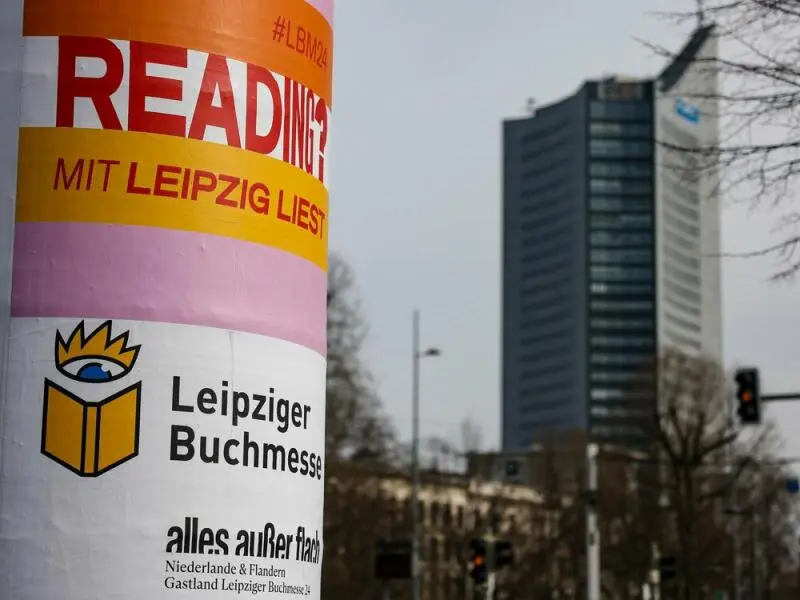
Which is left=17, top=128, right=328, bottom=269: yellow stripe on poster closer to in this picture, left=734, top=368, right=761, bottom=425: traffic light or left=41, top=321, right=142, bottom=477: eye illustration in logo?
left=41, top=321, right=142, bottom=477: eye illustration in logo

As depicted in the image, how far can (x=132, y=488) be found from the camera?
859cm

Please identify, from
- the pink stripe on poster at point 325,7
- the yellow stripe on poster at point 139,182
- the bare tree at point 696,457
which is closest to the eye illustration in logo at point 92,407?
the yellow stripe on poster at point 139,182

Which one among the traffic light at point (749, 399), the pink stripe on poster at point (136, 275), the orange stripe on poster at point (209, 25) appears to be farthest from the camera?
the traffic light at point (749, 399)

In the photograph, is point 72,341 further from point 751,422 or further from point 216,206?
point 751,422

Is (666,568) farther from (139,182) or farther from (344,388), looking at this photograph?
(139,182)

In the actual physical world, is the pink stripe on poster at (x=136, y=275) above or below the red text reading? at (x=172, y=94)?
below

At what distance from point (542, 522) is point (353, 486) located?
2834 cm

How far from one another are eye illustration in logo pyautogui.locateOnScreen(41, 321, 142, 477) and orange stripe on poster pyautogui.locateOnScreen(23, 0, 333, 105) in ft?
5.32

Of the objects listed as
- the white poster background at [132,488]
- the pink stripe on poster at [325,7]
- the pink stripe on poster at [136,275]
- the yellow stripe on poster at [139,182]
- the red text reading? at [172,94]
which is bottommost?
the white poster background at [132,488]

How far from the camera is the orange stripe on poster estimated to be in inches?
348

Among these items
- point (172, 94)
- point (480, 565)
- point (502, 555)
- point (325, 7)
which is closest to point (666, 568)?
point (502, 555)

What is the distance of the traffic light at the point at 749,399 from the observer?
87.6ft

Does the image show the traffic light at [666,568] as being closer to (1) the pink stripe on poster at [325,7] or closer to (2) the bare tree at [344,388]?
(2) the bare tree at [344,388]

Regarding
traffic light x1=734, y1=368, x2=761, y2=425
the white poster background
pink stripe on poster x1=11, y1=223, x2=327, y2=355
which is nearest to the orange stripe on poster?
pink stripe on poster x1=11, y1=223, x2=327, y2=355
